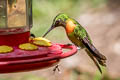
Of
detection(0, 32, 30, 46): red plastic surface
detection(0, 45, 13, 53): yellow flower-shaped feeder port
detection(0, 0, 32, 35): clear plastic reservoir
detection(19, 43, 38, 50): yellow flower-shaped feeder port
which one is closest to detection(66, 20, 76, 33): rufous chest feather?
detection(0, 0, 32, 35): clear plastic reservoir

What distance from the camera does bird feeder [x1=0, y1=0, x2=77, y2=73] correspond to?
3.45 meters

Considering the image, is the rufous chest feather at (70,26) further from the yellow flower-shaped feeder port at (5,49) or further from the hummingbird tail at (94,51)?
the yellow flower-shaped feeder port at (5,49)

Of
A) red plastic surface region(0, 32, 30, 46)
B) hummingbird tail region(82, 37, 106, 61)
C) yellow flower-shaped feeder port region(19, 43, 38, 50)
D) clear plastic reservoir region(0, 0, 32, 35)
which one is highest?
clear plastic reservoir region(0, 0, 32, 35)

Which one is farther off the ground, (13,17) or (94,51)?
(13,17)

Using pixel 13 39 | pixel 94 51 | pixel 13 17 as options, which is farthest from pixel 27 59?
pixel 94 51

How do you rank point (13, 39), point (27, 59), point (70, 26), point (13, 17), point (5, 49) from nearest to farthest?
1. point (27, 59)
2. point (5, 49)
3. point (13, 39)
4. point (13, 17)
5. point (70, 26)

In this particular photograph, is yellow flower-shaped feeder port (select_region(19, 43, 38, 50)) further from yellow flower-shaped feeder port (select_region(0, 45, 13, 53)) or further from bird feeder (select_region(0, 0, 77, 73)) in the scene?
yellow flower-shaped feeder port (select_region(0, 45, 13, 53))

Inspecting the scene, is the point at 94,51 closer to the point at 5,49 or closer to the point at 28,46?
the point at 28,46

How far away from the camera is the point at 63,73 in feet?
28.6

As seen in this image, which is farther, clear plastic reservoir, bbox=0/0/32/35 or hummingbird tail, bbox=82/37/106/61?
hummingbird tail, bbox=82/37/106/61

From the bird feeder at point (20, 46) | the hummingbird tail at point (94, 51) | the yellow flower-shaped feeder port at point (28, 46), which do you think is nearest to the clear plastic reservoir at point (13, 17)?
the bird feeder at point (20, 46)

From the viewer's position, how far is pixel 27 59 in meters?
3.46

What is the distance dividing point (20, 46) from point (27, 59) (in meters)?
0.35

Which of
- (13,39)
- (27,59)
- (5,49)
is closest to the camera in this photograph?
(27,59)
